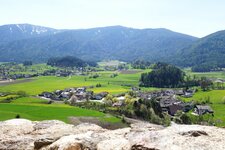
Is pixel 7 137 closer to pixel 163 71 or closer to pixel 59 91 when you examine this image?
pixel 59 91

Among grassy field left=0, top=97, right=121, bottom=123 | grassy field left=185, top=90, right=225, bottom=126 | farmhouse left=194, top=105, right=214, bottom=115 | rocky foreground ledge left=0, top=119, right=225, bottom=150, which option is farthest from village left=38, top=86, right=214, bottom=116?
rocky foreground ledge left=0, top=119, right=225, bottom=150

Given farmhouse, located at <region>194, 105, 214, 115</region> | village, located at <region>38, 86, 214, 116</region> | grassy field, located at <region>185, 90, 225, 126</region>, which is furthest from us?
village, located at <region>38, 86, 214, 116</region>

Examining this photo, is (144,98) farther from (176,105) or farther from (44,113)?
(44,113)

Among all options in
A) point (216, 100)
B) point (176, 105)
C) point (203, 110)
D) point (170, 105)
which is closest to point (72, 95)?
point (170, 105)

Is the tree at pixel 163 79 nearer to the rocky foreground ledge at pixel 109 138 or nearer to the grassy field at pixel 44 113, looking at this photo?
the grassy field at pixel 44 113

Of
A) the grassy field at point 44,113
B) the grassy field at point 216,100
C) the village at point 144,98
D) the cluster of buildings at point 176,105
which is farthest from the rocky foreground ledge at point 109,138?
the cluster of buildings at point 176,105

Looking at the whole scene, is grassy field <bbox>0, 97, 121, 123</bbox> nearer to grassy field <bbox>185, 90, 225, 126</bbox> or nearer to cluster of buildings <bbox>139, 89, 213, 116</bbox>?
grassy field <bbox>185, 90, 225, 126</bbox>
